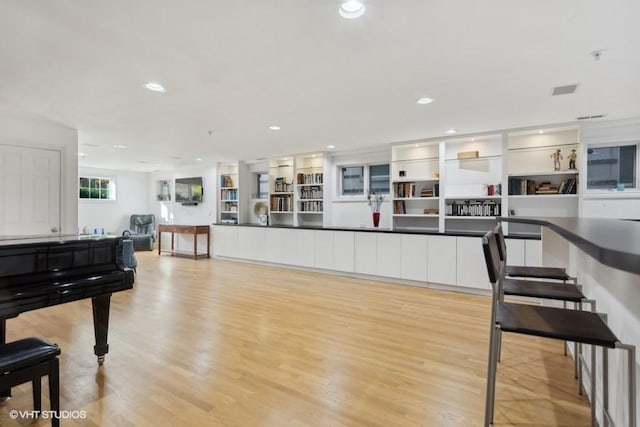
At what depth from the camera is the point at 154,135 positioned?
5.17 meters

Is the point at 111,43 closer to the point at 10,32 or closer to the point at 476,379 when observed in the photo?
the point at 10,32

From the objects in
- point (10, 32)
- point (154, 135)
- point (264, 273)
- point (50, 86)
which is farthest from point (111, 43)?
point (264, 273)

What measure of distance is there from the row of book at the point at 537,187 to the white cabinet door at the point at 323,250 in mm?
2984

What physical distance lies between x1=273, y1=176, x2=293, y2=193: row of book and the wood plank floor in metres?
3.29

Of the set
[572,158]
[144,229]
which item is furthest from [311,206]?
[144,229]

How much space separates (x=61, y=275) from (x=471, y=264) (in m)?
4.57

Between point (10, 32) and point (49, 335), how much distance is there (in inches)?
102

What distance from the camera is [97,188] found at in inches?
377

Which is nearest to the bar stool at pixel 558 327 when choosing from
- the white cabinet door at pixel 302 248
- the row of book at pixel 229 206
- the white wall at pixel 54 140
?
the white cabinet door at pixel 302 248

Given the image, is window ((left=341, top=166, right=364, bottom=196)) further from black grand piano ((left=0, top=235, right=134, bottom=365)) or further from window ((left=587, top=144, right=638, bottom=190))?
black grand piano ((left=0, top=235, right=134, bottom=365))

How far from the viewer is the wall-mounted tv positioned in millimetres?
8769

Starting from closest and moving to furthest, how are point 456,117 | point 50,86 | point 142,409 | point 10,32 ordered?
1. point 142,409
2. point 10,32
3. point 50,86
4. point 456,117

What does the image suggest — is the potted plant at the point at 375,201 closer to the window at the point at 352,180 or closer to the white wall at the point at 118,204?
the window at the point at 352,180

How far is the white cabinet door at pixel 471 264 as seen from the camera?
15.0 ft
